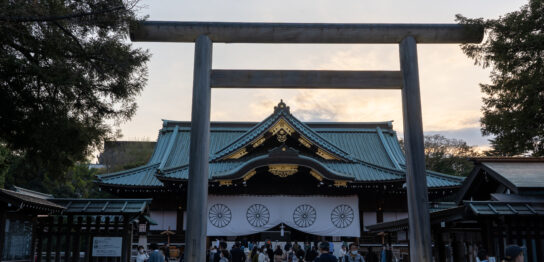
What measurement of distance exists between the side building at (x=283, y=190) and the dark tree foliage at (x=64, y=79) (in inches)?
370

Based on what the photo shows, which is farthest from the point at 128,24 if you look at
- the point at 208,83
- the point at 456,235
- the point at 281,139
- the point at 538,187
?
the point at 281,139

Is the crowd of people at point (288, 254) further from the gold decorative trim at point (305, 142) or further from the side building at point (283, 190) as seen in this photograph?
the gold decorative trim at point (305, 142)

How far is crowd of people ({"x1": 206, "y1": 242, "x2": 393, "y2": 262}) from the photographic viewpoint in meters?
11.7

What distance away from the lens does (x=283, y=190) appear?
2100cm

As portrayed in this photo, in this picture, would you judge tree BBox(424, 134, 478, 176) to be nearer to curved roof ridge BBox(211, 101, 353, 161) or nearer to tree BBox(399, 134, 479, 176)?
tree BBox(399, 134, 479, 176)

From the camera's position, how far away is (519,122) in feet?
43.0

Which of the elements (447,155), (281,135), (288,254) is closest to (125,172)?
(281,135)

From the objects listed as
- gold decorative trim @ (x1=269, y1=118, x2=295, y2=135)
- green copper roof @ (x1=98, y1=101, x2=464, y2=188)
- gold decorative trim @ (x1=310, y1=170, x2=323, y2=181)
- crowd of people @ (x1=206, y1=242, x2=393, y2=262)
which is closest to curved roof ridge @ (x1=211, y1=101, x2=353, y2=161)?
green copper roof @ (x1=98, y1=101, x2=464, y2=188)

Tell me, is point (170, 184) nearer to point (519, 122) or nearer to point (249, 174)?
point (249, 174)

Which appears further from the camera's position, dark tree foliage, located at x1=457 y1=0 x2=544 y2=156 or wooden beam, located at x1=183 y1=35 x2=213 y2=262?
dark tree foliage, located at x1=457 y1=0 x2=544 y2=156

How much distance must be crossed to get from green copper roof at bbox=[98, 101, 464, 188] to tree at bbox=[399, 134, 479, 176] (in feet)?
47.4

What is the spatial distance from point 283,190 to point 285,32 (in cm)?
1199

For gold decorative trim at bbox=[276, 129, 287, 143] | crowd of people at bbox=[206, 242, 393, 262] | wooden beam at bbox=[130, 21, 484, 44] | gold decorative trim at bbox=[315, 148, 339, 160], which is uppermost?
gold decorative trim at bbox=[276, 129, 287, 143]

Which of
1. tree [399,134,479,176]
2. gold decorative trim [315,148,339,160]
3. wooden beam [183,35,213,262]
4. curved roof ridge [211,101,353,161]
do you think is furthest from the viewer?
tree [399,134,479,176]
